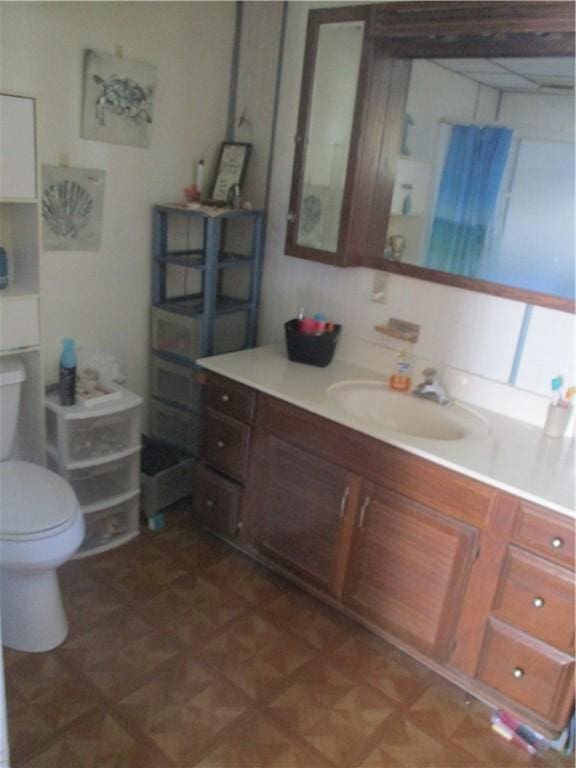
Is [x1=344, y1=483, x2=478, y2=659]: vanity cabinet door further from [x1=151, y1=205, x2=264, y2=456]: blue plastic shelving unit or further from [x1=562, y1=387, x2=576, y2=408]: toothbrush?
[x1=151, y1=205, x2=264, y2=456]: blue plastic shelving unit

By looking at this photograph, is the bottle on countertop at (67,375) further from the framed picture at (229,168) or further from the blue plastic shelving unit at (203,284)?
the framed picture at (229,168)

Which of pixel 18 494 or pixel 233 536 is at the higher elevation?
pixel 18 494

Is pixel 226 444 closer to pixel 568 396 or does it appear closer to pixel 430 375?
pixel 430 375

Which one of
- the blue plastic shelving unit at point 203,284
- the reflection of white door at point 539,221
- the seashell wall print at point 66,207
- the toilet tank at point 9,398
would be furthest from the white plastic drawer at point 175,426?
the reflection of white door at point 539,221

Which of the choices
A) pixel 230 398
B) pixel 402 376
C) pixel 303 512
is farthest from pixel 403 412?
pixel 230 398

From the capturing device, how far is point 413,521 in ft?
6.07

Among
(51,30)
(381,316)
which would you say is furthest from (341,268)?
(51,30)

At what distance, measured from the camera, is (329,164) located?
2285 millimetres

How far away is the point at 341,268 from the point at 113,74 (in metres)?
1.07

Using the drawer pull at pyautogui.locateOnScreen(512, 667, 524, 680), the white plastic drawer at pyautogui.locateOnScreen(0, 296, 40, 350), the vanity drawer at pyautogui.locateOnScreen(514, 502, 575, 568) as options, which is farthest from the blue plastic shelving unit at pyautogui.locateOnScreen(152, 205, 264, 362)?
the drawer pull at pyautogui.locateOnScreen(512, 667, 524, 680)

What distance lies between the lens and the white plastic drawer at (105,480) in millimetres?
2324

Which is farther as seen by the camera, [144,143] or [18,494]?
[144,143]

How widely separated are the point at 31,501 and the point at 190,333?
0.96 m

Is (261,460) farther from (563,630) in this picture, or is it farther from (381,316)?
(563,630)
